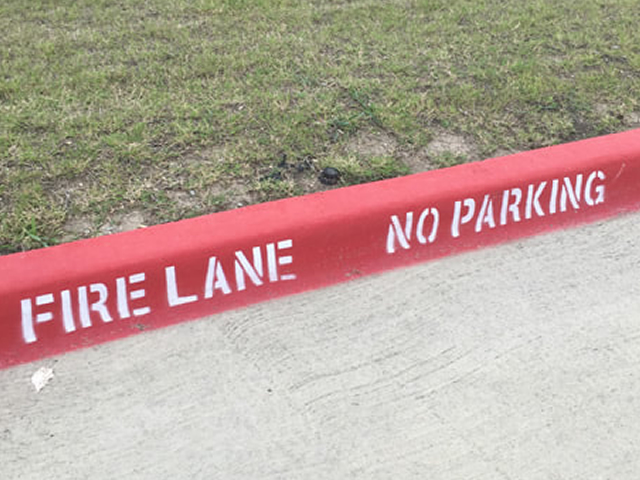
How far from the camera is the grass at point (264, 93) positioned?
10.8 ft

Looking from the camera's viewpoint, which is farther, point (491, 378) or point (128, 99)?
point (128, 99)

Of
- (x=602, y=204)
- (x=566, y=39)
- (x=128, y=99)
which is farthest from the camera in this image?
(x=566, y=39)

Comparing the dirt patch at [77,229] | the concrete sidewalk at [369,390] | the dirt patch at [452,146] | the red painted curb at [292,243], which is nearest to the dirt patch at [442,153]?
the dirt patch at [452,146]

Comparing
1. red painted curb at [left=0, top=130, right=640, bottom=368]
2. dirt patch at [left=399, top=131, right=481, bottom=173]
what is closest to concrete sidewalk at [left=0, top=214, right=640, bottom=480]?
red painted curb at [left=0, top=130, right=640, bottom=368]

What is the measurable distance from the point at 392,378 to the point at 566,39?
2.99 m

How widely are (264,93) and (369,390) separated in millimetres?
1962

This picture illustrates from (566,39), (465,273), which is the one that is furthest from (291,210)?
(566,39)

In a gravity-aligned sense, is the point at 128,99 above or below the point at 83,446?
above

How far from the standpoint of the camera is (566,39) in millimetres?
4660

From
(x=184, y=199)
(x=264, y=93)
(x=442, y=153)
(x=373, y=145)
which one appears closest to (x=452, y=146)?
(x=442, y=153)

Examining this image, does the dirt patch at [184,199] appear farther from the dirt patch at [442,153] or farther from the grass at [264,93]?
the dirt patch at [442,153]

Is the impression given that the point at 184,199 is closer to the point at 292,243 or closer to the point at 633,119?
the point at 292,243

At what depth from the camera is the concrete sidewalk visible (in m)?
2.32

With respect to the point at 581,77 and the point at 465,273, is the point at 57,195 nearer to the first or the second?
the point at 465,273
